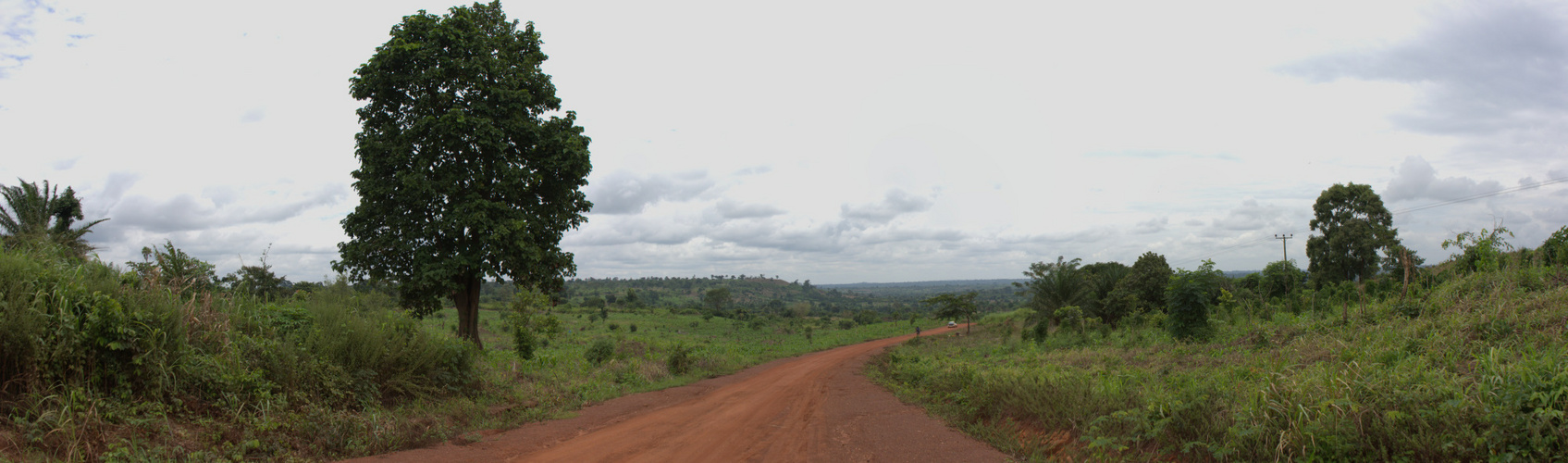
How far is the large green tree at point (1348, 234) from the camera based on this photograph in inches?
1346

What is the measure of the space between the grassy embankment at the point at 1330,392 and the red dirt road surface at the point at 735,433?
0.90 meters

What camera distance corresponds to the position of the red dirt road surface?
7.73 meters

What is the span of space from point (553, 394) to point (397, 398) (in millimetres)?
3076

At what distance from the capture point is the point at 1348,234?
35219mm

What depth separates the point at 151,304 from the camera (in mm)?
6953

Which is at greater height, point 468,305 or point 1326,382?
point 468,305

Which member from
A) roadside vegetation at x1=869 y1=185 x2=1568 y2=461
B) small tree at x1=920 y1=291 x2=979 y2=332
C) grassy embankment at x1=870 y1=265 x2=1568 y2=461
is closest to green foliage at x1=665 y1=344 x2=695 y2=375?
roadside vegetation at x1=869 y1=185 x2=1568 y2=461

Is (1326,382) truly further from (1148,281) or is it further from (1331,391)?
(1148,281)

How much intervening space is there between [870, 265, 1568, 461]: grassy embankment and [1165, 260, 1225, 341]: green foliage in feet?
4.70

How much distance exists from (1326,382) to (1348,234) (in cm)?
3898

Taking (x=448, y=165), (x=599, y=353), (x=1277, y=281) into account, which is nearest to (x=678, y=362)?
(x=599, y=353)

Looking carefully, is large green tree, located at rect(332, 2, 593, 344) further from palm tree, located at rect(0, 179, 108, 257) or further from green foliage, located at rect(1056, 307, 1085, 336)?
green foliage, located at rect(1056, 307, 1085, 336)

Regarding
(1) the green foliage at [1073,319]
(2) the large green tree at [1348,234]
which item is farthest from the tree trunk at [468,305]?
(2) the large green tree at [1348,234]

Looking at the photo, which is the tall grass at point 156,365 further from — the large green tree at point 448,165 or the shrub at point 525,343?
the shrub at point 525,343
